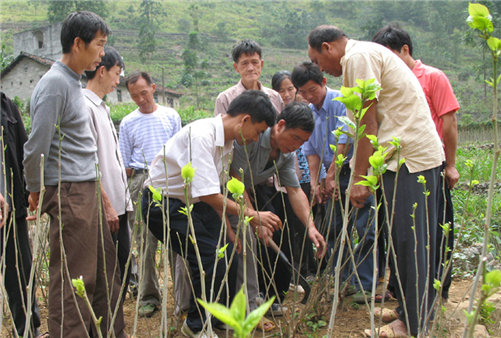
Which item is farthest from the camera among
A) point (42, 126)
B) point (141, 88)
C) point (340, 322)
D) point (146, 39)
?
point (146, 39)

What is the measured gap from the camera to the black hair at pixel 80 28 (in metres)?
2.26

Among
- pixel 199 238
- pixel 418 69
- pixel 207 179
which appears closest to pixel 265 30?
pixel 418 69

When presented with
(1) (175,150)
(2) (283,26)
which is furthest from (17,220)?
(2) (283,26)

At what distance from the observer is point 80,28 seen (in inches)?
89.0

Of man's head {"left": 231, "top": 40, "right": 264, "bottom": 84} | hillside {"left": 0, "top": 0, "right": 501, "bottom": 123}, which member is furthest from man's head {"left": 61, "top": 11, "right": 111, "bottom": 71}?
hillside {"left": 0, "top": 0, "right": 501, "bottom": 123}

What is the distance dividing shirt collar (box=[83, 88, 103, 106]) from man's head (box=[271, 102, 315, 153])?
1035 millimetres

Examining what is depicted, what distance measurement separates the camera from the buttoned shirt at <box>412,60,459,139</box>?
9.39ft

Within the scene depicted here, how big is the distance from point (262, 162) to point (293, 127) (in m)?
0.32

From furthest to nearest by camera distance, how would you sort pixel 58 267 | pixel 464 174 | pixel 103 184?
pixel 464 174 < pixel 103 184 < pixel 58 267

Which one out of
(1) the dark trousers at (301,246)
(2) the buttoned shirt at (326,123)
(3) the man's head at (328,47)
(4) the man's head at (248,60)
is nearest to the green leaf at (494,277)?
(3) the man's head at (328,47)

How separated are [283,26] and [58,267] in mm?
73625

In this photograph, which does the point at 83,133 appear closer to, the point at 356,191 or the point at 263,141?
the point at 263,141

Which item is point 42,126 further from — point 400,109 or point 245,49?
point 245,49

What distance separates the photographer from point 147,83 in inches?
156
